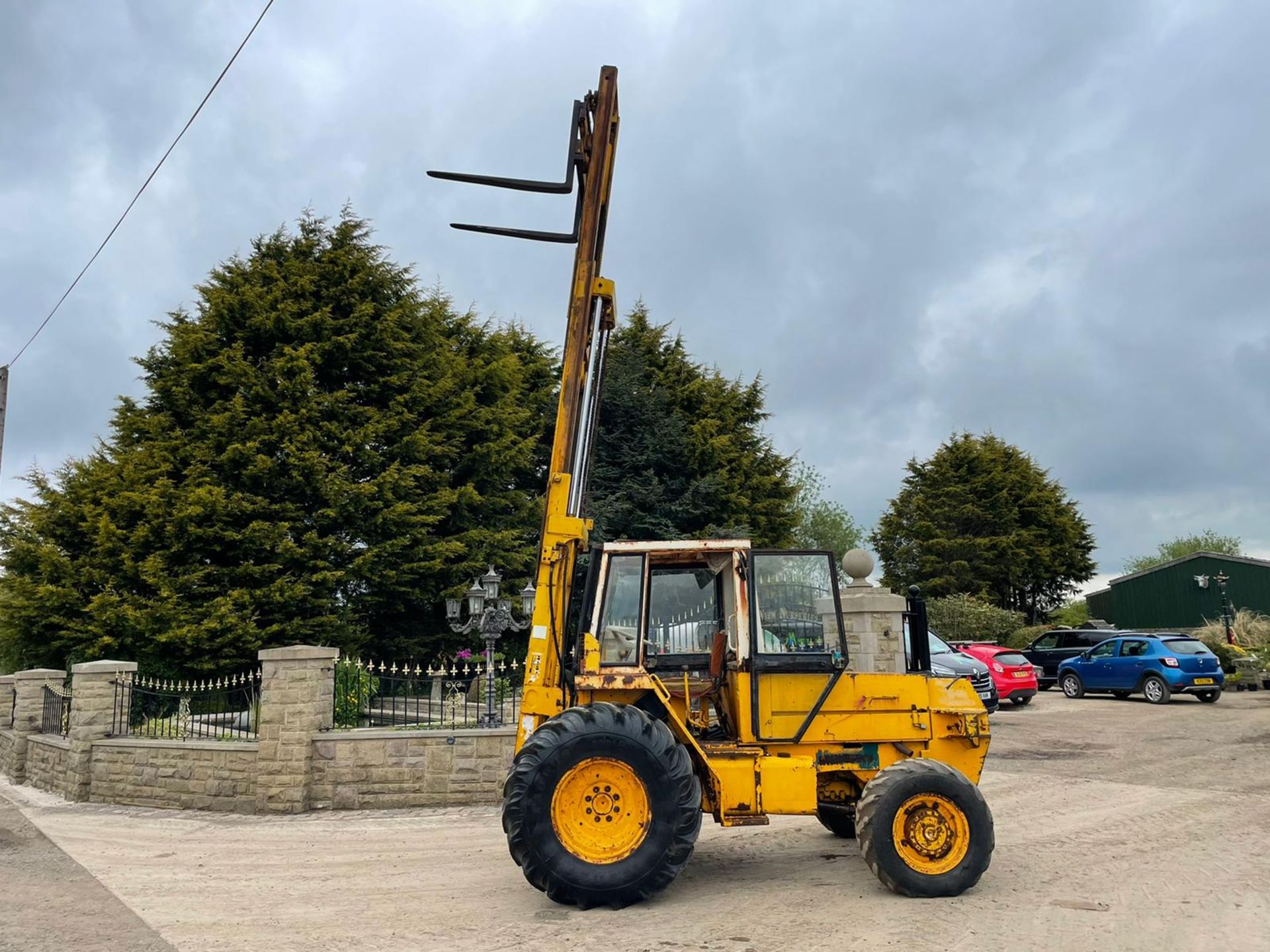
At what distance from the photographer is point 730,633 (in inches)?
259

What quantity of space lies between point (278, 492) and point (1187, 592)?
36.6 m

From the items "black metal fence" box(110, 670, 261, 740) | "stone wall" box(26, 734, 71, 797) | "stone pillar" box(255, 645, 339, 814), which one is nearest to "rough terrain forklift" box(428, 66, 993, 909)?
"stone pillar" box(255, 645, 339, 814)

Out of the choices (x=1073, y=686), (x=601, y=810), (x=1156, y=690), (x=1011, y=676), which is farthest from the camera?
(x=1073, y=686)

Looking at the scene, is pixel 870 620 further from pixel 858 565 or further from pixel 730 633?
pixel 730 633

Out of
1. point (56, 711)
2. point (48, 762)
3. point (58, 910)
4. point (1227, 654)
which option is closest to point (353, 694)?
point (48, 762)

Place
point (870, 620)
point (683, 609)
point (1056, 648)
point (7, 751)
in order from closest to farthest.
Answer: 1. point (683, 609)
2. point (870, 620)
3. point (7, 751)
4. point (1056, 648)

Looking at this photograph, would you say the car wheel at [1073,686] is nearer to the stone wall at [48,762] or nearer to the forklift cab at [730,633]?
the forklift cab at [730,633]

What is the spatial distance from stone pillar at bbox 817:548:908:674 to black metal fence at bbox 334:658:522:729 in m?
4.49

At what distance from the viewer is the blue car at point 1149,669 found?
749 inches

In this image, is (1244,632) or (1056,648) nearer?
(1056,648)

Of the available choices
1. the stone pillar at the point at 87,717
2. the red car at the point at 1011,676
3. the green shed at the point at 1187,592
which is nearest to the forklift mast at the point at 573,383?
the stone pillar at the point at 87,717

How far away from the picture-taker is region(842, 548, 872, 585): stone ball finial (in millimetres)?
11844

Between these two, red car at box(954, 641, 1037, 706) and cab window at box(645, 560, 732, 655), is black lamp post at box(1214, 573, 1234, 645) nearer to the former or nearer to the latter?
red car at box(954, 641, 1037, 706)

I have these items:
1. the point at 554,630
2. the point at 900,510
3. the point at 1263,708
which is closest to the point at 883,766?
the point at 554,630
